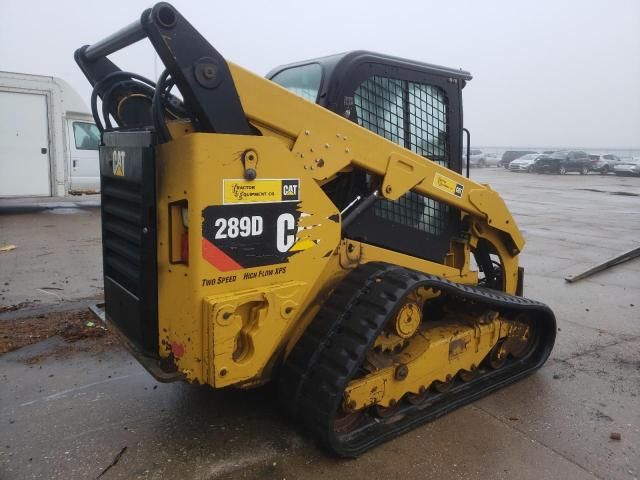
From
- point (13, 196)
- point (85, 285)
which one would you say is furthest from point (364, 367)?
point (13, 196)

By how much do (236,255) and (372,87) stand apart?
4.92 feet

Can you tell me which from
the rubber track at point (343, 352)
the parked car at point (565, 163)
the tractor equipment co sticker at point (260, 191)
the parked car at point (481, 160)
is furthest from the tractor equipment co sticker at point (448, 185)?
the parked car at point (481, 160)

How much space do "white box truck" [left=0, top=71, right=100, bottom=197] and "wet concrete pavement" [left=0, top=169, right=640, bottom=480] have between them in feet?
28.2

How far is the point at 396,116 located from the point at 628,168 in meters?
35.8

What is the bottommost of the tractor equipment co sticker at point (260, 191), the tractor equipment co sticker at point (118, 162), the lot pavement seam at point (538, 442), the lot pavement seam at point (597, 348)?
the lot pavement seam at point (538, 442)

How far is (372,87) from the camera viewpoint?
11.4 ft

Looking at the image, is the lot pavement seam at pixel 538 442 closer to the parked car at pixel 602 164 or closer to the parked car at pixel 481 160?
the parked car at pixel 602 164

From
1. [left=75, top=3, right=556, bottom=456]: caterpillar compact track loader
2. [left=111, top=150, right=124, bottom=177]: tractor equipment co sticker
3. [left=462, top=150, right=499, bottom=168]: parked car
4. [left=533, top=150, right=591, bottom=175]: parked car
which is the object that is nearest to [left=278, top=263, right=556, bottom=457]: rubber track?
[left=75, top=3, right=556, bottom=456]: caterpillar compact track loader

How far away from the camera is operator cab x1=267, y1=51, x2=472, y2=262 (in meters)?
3.31

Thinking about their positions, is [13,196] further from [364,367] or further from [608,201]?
[608,201]

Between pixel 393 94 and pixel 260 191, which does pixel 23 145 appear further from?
pixel 260 191

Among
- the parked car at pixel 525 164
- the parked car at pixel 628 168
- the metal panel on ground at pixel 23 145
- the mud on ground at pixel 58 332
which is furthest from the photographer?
the parked car at pixel 525 164

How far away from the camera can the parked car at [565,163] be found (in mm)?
35250

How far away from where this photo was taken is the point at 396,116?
3631 millimetres
